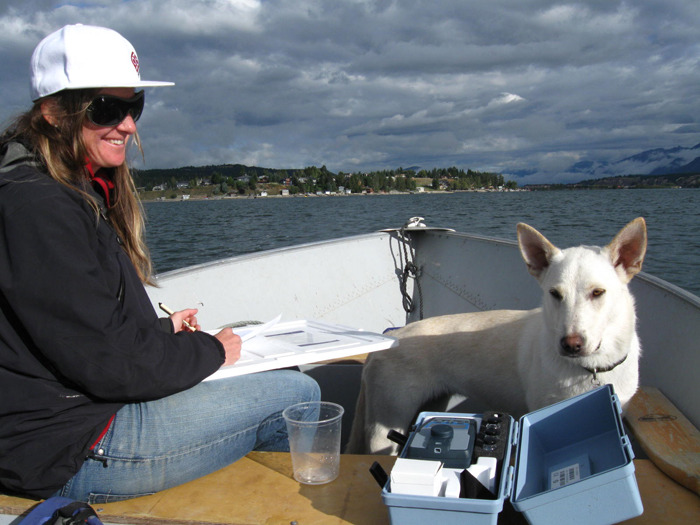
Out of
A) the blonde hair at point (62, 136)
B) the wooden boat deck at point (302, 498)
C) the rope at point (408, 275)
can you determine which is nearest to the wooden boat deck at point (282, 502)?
the wooden boat deck at point (302, 498)

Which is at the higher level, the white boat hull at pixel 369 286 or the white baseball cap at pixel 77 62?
the white baseball cap at pixel 77 62

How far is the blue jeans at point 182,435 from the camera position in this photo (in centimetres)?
183

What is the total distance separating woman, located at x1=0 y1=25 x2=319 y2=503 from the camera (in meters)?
1.59

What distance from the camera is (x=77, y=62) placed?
1.85 m

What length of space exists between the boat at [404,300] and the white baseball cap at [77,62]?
1.53 metres

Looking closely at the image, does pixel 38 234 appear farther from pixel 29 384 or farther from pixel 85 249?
pixel 29 384

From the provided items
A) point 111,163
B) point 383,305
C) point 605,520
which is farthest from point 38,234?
point 383,305

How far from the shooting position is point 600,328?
2363 mm

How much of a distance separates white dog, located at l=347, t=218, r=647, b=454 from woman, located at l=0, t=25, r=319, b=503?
3.07ft

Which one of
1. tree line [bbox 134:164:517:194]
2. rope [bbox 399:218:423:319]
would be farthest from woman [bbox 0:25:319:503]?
tree line [bbox 134:164:517:194]

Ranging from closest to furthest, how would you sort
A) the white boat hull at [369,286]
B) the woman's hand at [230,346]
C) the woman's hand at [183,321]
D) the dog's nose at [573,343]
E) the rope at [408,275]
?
1. the woman's hand at [230,346]
2. the dog's nose at [573,343]
3. the woman's hand at [183,321]
4. the white boat hull at [369,286]
5. the rope at [408,275]

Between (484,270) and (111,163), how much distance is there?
3680 mm

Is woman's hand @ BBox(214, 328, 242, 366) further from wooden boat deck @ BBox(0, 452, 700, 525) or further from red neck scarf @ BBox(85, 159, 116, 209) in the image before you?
red neck scarf @ BBox(85, 159, 116, 209)

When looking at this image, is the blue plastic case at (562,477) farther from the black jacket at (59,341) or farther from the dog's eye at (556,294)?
the black jacket at (59,341)
